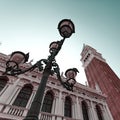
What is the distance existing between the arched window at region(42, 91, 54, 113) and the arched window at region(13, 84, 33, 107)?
129 cm

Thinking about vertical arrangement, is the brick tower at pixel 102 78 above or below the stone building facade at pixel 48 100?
above

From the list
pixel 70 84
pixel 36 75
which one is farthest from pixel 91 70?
pixel 70 84

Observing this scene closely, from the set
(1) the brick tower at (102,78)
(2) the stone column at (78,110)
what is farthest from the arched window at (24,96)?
(1) the brick tower at (102,78)

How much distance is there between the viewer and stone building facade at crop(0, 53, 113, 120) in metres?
7.57

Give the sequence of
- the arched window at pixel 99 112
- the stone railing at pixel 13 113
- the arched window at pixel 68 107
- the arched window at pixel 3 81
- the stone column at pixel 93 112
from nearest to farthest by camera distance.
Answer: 1. the stone railing at pixel 13 113
2. the arched window at pixel 3 81
3. the arched window at pixel 68 107
4. the stone column at pixel 93 112
5. the arched window at pixel 99 112

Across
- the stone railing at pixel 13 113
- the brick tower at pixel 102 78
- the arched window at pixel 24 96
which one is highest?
the brick tower at pixel 102 78

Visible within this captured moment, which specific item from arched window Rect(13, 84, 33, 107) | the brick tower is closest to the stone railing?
arched window Rect(13, 84, 33, 107)

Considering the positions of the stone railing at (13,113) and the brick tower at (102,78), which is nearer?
the stone railing at (13,113)

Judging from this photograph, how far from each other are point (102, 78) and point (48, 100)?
61.1 feet

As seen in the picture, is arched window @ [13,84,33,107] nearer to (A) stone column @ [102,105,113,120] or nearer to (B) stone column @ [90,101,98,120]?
(B) stone column @ [90,101,98,120]

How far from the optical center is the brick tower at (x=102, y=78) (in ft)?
67.8

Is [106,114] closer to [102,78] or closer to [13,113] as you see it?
[13,113]

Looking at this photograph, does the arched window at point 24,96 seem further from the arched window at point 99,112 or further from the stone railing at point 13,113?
the arched window at point 99,112

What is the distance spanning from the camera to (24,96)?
898cm
